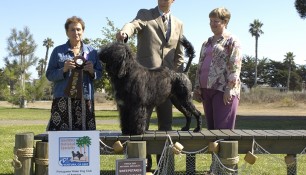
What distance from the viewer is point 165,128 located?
473 cm

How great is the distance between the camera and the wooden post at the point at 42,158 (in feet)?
11.8

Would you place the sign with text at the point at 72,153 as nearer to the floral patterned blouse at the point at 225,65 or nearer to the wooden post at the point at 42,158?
the wooden post at the point at 42,158

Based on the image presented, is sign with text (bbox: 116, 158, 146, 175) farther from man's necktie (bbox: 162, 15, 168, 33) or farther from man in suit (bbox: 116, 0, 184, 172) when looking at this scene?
man's necktie (bbox: 162, 15, 168, 33)

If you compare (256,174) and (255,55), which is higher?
(255,55)

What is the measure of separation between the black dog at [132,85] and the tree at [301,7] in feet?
51.5

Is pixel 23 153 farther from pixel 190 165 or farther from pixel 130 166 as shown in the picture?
pixel 190 165

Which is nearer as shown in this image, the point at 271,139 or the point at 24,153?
the point at 24,153

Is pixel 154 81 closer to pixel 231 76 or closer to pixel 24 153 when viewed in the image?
pixel 231 76

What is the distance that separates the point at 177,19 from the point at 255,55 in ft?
176

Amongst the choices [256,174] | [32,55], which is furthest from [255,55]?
[256,174]

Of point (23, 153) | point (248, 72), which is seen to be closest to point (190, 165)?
point (23, 153)

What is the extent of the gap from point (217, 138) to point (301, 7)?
16.0 meters

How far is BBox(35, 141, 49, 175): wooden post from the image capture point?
3602 mm

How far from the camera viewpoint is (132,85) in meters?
3.68
